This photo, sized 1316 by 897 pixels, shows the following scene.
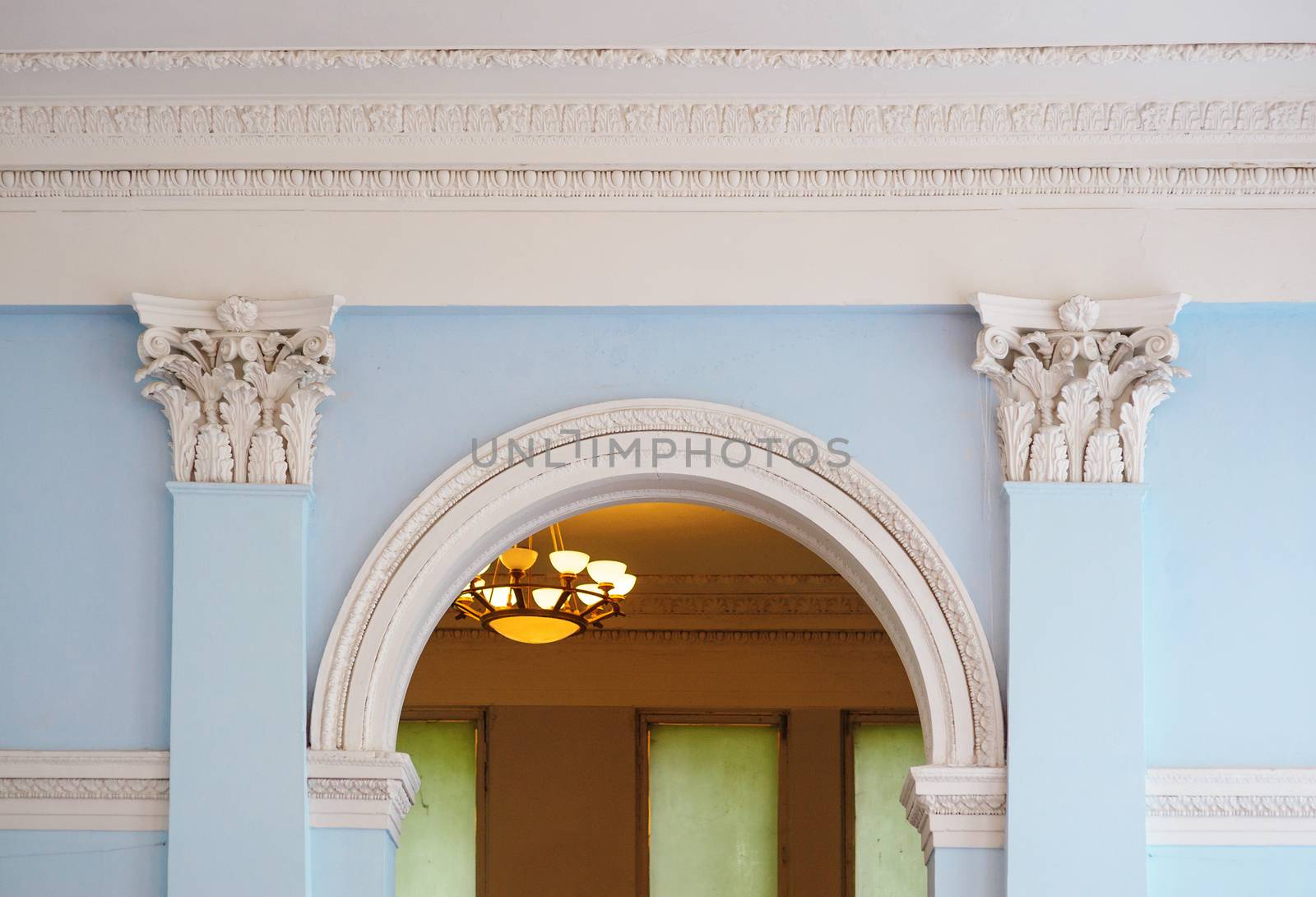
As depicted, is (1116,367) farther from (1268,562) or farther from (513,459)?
(513,459)

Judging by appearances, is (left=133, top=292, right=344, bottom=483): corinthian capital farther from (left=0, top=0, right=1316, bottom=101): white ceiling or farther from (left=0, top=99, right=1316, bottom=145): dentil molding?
(left=0, top=0, right=1316, bottom=101): white ceiling

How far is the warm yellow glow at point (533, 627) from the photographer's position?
7.78 meters

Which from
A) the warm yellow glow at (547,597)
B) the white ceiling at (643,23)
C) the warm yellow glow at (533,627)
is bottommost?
the warm yellow glow at (533,627)

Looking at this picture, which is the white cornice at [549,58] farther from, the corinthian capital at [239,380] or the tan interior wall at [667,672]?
the tan interior wall at [667,672]

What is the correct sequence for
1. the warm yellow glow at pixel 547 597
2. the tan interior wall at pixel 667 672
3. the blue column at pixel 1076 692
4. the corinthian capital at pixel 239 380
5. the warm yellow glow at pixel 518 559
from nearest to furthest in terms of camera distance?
the blue column at pixel 1076 692 < the corinthian capital at pixel 239 380 < the warm yellow glow at pixel 518 559 < the warm yellow glow at pixel 547 597 < the tan interior wall at pixel 667 672

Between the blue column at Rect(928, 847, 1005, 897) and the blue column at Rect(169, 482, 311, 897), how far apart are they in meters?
1.58

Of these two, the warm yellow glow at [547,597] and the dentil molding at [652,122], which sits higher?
the dentil molding at [652,122]

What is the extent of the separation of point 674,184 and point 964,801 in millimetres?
1787

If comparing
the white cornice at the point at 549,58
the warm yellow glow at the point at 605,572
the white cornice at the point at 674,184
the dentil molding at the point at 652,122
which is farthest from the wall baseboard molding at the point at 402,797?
the warm yellow glow at the point at 605,572

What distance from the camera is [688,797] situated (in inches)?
374

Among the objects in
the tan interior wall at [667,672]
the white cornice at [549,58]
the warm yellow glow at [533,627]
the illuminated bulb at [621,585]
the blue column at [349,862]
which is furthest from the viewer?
the tan interior wall at [667,672]

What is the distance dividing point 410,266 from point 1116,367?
1.89 metres

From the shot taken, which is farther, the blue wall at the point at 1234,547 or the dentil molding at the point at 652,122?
the dentil molding at the point at 652,122

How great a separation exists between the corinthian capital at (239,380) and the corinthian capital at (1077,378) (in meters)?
1.77
